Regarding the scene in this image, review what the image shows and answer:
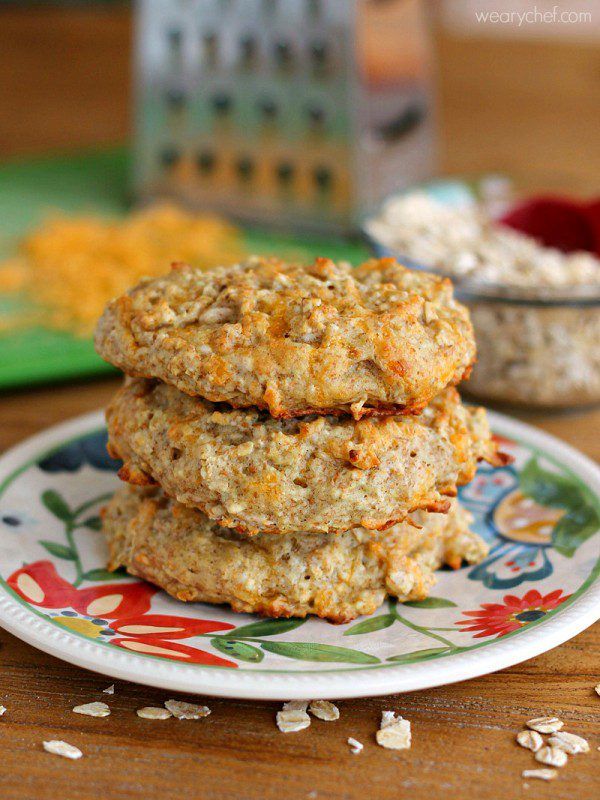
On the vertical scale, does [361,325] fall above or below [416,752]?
above

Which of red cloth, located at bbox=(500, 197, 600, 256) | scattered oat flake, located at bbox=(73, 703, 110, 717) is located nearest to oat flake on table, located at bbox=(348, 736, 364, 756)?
scattered oat flake, located at bbox=(73, 703, 110, 717)

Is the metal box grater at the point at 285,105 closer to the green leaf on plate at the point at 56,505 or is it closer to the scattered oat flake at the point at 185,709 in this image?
the green leaf on plate at the point at 56,505

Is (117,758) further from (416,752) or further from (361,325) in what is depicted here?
(361,325)

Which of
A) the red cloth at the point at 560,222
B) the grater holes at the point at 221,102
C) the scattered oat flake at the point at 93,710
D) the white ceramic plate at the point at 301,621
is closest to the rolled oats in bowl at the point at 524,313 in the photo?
the red cloth at the point at 560,222

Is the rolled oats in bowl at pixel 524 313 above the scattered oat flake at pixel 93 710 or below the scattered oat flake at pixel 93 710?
above

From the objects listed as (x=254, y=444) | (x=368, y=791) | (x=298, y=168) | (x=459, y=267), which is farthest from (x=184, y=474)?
(x=298, y=168)

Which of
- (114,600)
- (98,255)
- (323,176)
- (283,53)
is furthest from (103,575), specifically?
(283,53)
